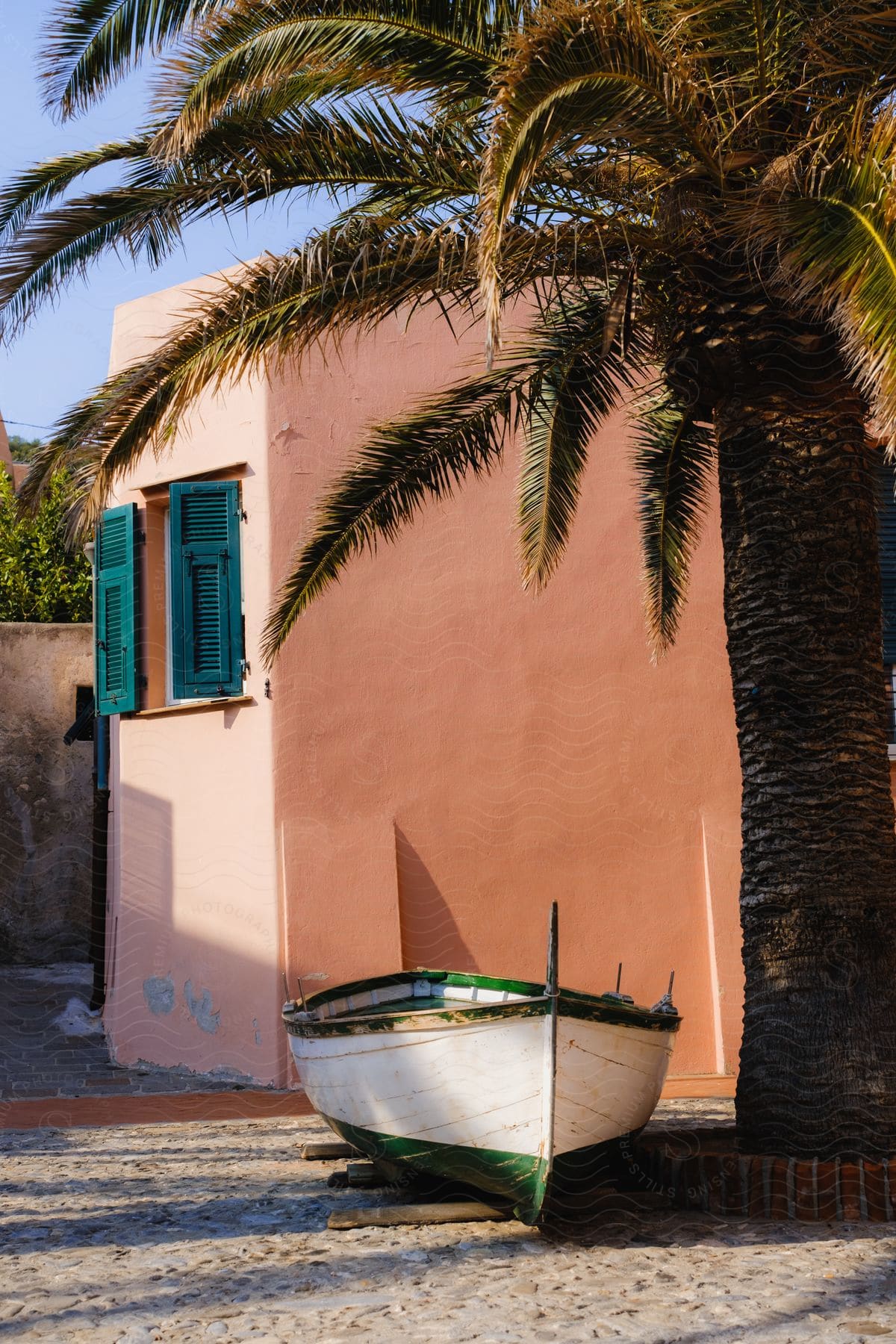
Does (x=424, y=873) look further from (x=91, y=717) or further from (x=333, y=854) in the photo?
(x=91, y=717)

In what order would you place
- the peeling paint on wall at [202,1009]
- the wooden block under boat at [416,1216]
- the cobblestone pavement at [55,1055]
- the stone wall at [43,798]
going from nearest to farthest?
the wooden block under boat at [416,1216], the cobblestone pavement at [55,1055], the peeling paint on wall at [202,1009], the stone wall at [43,798]

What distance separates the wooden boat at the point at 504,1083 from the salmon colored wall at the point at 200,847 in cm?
381

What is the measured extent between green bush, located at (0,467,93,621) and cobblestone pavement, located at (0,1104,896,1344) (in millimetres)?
10280

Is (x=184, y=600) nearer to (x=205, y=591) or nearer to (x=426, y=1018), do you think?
(x=205, y=591)

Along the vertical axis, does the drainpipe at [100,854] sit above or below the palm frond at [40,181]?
below

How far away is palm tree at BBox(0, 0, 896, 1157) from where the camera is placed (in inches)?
226

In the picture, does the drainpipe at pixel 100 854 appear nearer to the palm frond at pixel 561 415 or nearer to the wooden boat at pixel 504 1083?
the palm frond at pixel 561 415

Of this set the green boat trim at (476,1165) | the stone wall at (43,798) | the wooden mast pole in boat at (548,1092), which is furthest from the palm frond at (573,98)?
the stone wall at (43,798)

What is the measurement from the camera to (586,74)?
4.95 metres

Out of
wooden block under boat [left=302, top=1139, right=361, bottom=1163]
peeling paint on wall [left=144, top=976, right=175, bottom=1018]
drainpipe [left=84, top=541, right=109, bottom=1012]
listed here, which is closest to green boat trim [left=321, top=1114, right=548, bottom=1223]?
wooden block under boat [left=302, top=1139, right=361, bottom=1163]

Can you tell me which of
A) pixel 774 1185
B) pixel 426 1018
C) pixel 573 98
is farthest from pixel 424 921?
pixel 573 98

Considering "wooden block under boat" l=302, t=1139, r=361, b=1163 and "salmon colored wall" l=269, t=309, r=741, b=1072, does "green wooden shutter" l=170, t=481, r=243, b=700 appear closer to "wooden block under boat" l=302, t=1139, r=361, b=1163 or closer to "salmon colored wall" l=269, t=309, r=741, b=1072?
"salmon colored wall" l=269, t=309, r=741, b=1072

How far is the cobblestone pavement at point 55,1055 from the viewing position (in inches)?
391

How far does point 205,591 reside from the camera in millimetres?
10586
